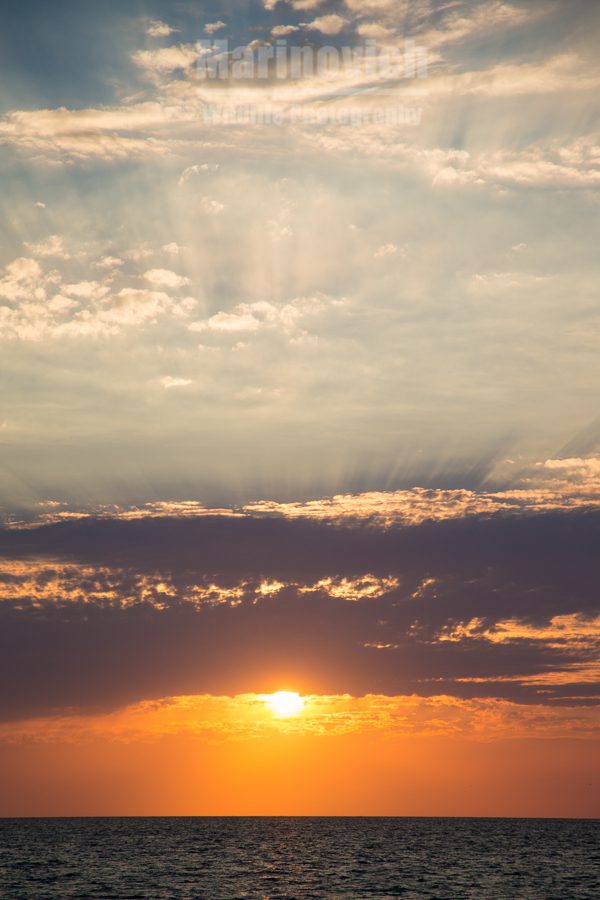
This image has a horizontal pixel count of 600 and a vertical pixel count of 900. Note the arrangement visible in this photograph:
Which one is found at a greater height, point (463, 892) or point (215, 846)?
point (215, 846)

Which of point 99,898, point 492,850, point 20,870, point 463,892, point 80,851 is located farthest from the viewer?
point 492,850

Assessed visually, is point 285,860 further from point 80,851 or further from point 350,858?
point 80,851

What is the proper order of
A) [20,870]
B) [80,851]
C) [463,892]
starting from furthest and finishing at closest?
1. [80,851]
2. [20,870]
3. [463,892]

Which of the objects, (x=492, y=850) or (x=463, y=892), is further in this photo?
(x=492, y=850)

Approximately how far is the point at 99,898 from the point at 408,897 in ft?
104

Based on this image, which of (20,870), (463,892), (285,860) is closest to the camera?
(463,892)

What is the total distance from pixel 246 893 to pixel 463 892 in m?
23.6

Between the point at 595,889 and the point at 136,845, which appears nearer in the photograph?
the point at 595,889

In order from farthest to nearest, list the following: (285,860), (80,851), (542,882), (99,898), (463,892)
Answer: (80,851) → (285,860) → (542,882) → (463,892) → (99,898)

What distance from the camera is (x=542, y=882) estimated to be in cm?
11219

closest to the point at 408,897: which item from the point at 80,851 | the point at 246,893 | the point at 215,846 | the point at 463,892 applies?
the point at 463,892

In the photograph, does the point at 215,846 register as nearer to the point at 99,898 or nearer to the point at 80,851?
the point at 80,851

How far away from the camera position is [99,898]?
300ft

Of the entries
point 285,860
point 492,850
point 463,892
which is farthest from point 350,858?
point 463,892
